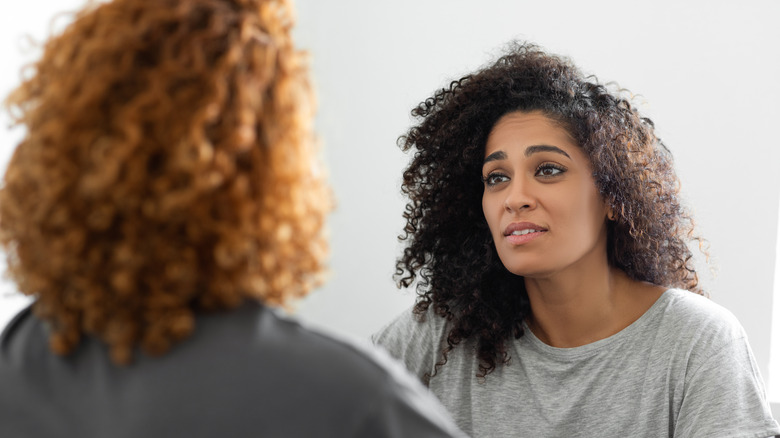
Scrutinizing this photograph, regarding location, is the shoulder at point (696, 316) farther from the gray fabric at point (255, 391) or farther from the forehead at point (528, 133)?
the gray fabric at point (255, 391)

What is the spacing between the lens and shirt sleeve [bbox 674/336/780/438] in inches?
55.6

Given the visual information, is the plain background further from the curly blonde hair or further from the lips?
the curly blonde hair

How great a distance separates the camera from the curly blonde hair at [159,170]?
0.68 m

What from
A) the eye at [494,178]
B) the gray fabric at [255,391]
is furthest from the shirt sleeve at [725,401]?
the gray fabric at [255,391]

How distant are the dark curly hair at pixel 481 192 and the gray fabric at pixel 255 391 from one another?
1.02 metres

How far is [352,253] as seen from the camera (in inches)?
123

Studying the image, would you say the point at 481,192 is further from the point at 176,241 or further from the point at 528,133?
the point at 176,241

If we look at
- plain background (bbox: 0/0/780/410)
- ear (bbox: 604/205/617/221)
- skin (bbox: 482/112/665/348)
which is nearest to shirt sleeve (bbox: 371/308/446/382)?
skin (bbox: 482/112/665/348)

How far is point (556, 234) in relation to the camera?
162cm

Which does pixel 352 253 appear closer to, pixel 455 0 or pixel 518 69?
pixel 455 0

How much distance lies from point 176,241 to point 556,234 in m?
1.07

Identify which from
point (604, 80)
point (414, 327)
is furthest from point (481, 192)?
point (604, 80)

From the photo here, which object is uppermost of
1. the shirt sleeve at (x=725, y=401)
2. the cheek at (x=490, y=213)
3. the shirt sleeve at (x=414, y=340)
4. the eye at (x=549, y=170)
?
the eye at (x=549, y=170)

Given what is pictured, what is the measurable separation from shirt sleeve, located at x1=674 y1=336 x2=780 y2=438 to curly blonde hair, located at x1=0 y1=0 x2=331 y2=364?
1001mm
